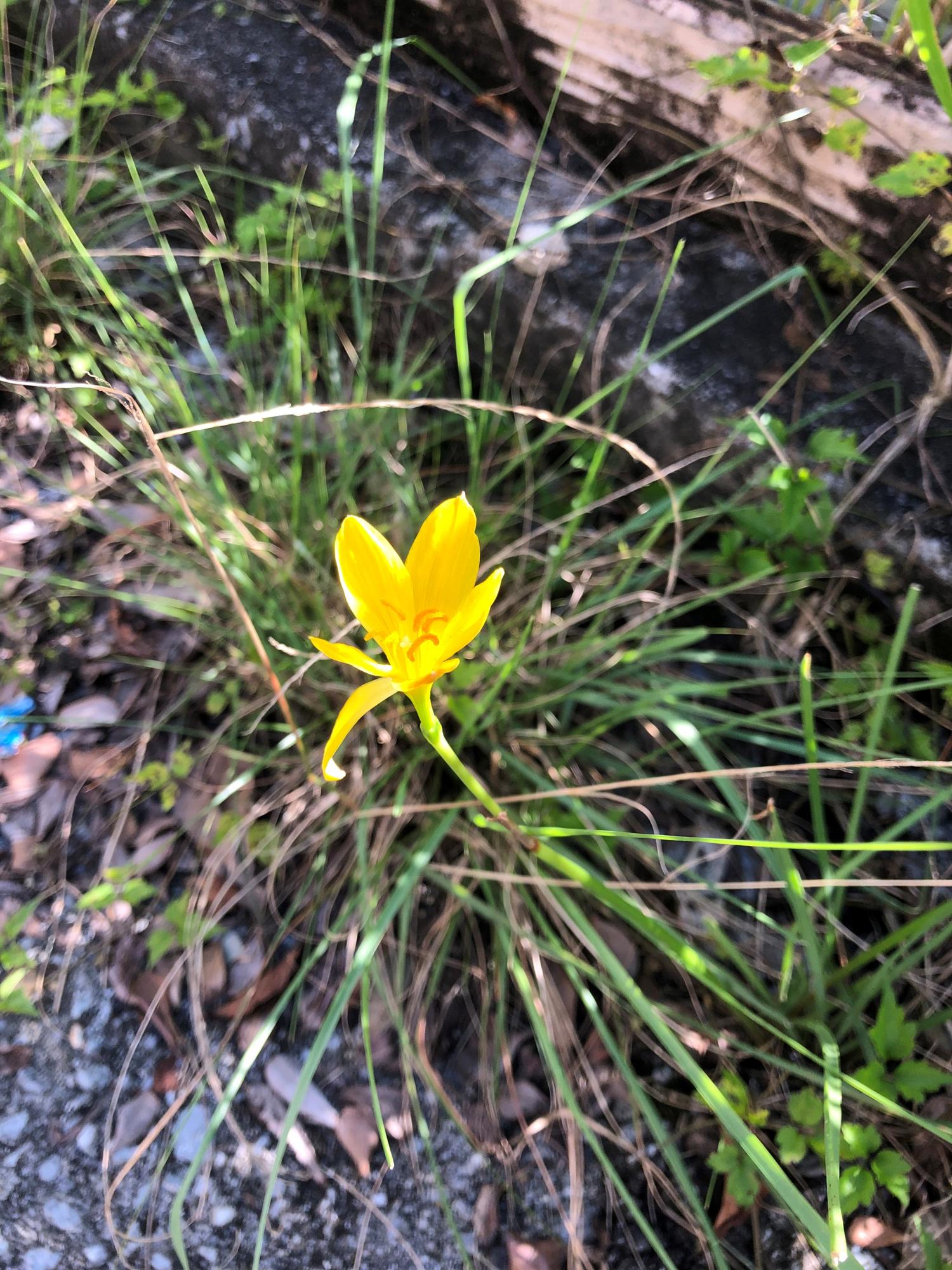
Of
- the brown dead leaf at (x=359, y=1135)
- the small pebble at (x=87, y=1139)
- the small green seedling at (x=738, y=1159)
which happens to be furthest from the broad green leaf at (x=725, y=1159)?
the small pebble at (x=87, y=1139)

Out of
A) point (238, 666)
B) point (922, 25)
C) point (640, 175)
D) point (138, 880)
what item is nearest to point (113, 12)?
point (640, 175)

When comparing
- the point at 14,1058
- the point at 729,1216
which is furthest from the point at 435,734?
the point at 14,1058

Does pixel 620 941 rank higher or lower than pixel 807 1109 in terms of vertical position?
lower

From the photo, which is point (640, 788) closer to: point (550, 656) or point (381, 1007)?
point (550, 656)

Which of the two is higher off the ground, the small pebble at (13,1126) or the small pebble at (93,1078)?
the small pebble at (93,1078)

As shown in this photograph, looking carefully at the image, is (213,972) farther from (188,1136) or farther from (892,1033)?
(892,1033)

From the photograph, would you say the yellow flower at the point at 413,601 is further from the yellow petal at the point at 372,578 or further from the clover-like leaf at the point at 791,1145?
the clover-like leaf at the point at 791,1145

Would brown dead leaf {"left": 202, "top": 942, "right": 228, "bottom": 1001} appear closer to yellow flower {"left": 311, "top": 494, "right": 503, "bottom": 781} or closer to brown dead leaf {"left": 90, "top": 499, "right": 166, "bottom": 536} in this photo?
yellow flower {"left": 311, "top": 494, "right": 503, "bottom": 781}
